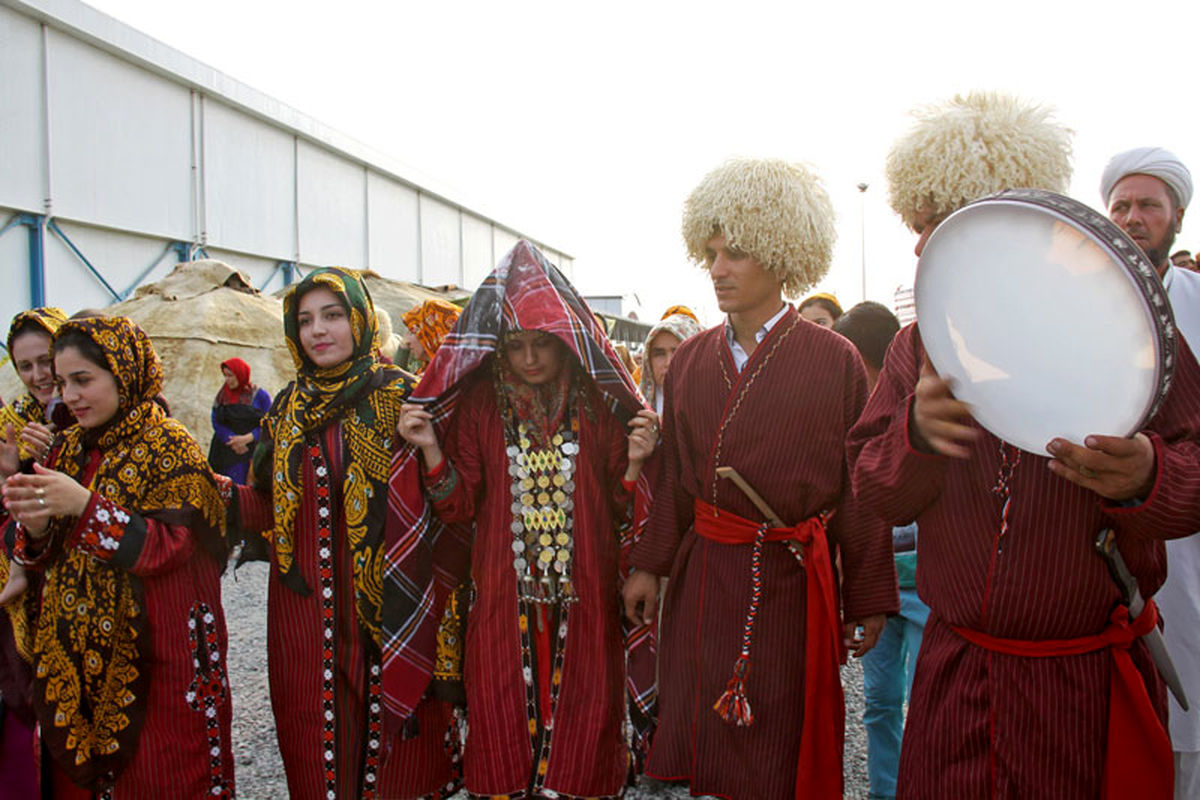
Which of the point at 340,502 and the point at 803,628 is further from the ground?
the point at 340,502

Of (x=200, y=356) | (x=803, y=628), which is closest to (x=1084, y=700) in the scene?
(x=803, y=628)

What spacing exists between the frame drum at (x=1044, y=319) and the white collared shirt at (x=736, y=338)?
933 millimetres

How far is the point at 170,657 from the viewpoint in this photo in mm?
2414

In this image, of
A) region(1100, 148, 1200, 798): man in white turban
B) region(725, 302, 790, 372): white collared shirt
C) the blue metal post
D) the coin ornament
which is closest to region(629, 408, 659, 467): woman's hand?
the coin ornament

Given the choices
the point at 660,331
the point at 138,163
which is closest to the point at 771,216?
the point at 660,331

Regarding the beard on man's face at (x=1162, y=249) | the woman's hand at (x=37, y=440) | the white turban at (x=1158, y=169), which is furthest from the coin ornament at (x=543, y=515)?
the white turban at (x=1158, y=169)

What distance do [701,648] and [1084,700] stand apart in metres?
1.03

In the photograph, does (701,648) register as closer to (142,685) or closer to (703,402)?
(703,402)

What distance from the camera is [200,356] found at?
9.07 m

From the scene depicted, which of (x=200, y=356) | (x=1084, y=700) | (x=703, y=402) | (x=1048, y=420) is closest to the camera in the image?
(x=1048, y=420)

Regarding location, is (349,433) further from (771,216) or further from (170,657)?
(771,216)

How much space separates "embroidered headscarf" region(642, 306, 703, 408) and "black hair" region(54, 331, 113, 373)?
9.32ft

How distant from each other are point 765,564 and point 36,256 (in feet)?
45.9

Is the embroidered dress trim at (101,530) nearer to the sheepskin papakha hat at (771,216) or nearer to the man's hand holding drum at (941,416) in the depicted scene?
the sheepskin papakha hat at (771,216)
